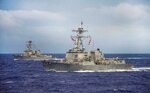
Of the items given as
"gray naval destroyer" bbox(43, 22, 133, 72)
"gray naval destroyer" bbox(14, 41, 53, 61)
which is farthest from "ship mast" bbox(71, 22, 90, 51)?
"gray naval destroyer" bbox(14, 41, 53, 61)

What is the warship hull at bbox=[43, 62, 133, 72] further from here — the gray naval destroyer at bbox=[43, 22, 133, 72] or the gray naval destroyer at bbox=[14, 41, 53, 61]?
the gray naval destroyer at bbox=[14, 41, 53, 61]

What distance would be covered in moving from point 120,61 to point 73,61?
11972mm

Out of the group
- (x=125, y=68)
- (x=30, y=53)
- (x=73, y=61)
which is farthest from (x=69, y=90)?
(x=30, y=53)

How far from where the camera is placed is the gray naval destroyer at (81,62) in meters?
71.6

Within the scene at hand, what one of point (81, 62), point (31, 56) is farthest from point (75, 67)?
point (31, 56)

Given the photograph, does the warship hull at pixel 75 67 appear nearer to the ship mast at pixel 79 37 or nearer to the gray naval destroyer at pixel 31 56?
the ship mast at pixel 79 37

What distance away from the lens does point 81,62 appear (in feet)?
232

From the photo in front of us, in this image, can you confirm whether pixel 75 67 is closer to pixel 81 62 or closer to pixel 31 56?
pixel 81 62

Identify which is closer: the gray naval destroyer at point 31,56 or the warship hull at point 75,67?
the warship hull at point 75,67

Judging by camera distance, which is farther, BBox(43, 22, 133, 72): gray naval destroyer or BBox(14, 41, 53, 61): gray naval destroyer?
BBox(14, 41, 53, 61): gray naval destroyer

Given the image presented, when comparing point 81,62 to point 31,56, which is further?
point 31,56

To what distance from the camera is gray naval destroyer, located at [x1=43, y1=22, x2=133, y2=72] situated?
71.6 metres

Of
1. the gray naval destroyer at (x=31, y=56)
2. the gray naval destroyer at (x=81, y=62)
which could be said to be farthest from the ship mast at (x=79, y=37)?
the gray naval destroyer at (x=31, y=56)

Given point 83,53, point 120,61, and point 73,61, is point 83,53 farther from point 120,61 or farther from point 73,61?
point 120,61
